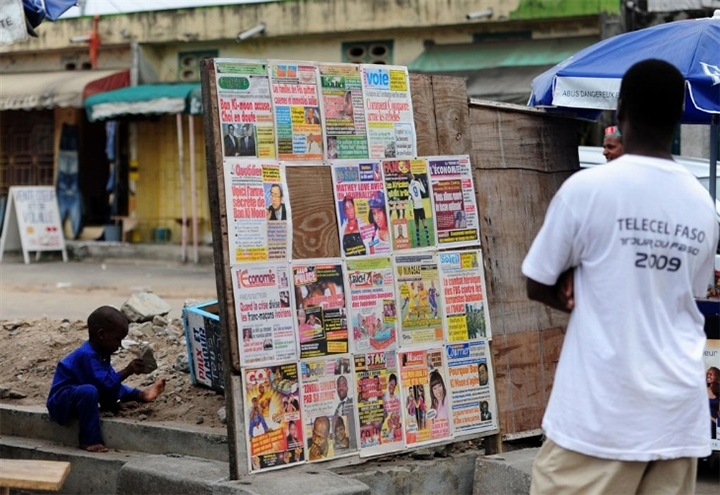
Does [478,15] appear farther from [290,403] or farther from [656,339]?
[656,339]

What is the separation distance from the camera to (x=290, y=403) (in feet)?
15.8

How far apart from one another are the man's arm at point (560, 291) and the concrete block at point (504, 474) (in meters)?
2.20

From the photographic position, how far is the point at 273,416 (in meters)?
4.75

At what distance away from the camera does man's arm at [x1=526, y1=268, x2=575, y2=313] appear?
306cm

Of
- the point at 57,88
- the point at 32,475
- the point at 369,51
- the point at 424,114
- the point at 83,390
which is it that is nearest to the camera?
the point at 32,475

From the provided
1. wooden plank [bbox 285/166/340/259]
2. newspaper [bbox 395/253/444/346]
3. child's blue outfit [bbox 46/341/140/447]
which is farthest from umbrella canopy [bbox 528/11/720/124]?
child's blue outfit [bbox 46/341/140/447]

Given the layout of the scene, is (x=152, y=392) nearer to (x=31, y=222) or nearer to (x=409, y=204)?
(x=409, y=204)

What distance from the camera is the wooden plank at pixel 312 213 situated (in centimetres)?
489

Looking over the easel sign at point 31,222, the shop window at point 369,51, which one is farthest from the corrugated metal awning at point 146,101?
the shop window at point 369,51

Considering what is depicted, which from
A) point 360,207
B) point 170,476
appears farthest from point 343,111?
point 170,476

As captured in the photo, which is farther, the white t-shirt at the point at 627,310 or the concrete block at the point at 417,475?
the concrete block at the point at 417,475

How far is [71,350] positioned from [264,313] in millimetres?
3188

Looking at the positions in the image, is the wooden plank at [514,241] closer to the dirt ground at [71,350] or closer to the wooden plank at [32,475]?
the dirt ground at [71,350]

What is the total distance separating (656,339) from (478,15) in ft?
47.4
